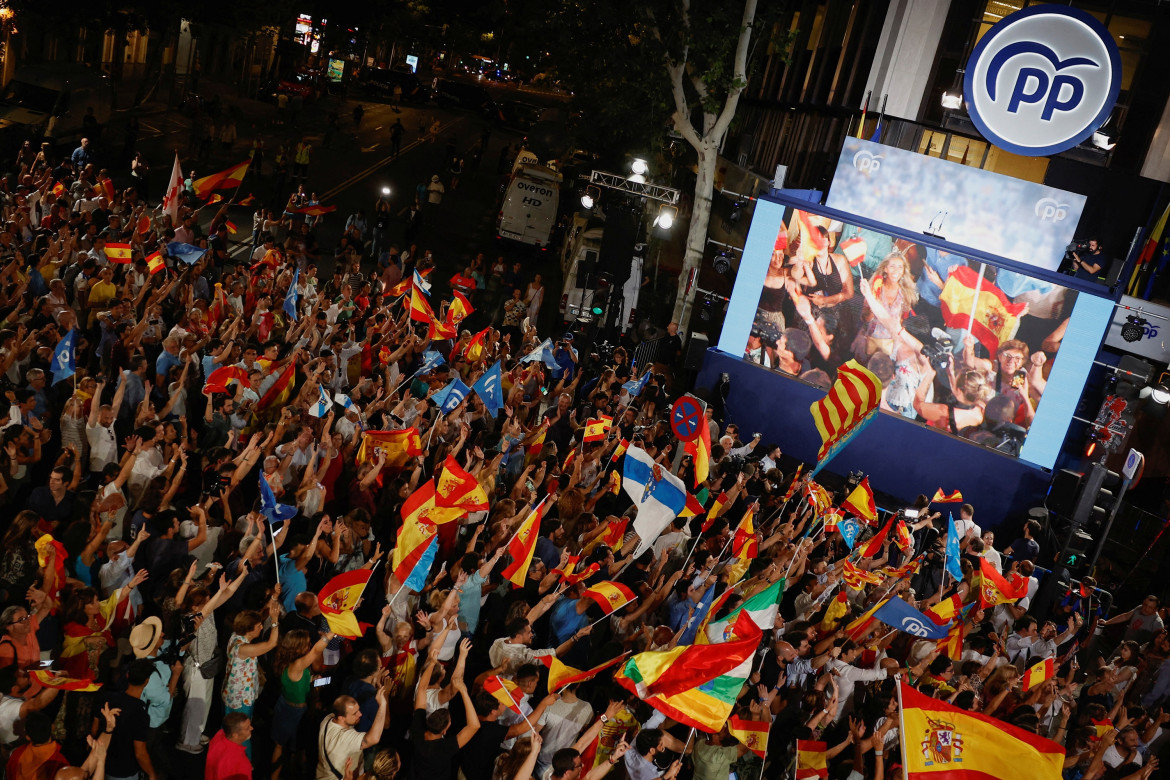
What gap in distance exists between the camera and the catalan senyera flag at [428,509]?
7898 mm

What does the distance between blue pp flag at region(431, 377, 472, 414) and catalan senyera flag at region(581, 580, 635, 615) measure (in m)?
3.95

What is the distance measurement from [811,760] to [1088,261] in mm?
12556

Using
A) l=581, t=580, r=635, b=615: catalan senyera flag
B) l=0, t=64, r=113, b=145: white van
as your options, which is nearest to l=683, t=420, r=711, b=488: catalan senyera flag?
l=581, t=580, r=635, b=615: catalan senyera flag

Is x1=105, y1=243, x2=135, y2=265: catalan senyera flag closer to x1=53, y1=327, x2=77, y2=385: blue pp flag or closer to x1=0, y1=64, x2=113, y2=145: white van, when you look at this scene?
x1=53, y1=327, x2=77, y2=385: blue pp flag

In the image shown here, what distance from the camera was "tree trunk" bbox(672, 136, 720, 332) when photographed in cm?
2153

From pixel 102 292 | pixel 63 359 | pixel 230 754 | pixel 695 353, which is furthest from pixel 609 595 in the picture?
pixel 695 353

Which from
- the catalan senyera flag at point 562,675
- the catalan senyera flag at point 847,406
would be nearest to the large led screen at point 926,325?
the catalan senyera flag at point 847,406

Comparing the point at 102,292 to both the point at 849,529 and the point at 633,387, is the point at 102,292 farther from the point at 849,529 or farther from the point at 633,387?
the point at 849,529

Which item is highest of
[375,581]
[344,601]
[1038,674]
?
[344,601]

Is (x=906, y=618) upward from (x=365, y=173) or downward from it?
upward

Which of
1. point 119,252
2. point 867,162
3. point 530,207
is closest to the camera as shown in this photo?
point 119,252

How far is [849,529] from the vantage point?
11.6 m

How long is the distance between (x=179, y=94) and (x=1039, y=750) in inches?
1692

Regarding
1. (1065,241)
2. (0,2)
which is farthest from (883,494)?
(0,2)
